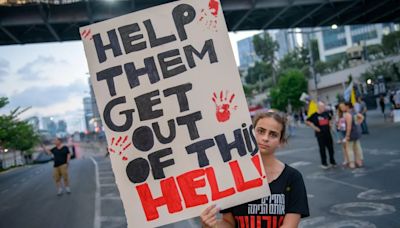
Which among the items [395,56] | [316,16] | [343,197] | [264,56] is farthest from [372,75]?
[343,197]

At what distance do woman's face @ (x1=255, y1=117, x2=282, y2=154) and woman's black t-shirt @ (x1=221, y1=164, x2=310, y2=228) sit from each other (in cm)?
19

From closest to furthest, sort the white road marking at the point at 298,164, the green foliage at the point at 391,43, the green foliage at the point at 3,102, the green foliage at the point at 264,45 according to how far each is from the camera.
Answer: the white road marking at the point at 298,164
the green foliage at the point at 3,102
the green foliage at the point at 391,43
the green foliage at the point at 264,45

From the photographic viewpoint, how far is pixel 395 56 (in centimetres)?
5269

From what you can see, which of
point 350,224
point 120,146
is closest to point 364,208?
point 350,224

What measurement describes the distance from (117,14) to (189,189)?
64.3 feet

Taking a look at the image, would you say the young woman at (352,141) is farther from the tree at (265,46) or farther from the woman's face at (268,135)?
the tree at (265,46)

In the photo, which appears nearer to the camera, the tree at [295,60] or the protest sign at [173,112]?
the protest sign at [173,112]

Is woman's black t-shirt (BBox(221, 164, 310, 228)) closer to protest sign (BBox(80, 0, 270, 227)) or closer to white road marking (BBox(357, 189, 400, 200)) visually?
protest sign (BBox(80, 0, 270, 227))

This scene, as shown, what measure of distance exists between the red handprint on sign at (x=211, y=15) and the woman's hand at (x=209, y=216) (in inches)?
44.7

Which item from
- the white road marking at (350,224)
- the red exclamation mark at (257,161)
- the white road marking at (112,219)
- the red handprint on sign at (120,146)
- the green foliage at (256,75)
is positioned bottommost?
the white road marking at (350,224)

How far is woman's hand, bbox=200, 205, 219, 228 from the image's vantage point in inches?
96.0

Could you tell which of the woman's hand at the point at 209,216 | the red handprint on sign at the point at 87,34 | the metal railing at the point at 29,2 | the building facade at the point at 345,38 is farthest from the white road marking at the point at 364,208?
the building facade at the point at 345,38

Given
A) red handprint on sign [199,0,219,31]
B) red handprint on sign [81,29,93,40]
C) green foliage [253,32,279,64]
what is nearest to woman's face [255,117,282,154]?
red handprint on sign [199,0,219,31]

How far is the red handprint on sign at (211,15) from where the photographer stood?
9.01 ft
